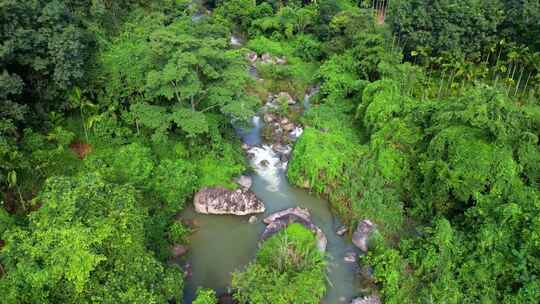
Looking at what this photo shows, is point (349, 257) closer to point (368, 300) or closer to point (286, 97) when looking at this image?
point (368, 300)

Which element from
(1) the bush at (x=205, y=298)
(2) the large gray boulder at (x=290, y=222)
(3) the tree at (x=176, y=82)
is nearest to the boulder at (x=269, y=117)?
(3) the tree at (x=176, y=82)

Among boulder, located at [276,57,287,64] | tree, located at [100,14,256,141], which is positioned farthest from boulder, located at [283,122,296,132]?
boulder, located at [276,57,287,64]

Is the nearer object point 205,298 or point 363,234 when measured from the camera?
point 205,298

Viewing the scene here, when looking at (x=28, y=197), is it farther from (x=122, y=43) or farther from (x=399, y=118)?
(x=399, y=118)

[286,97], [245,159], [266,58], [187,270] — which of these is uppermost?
[266,58]

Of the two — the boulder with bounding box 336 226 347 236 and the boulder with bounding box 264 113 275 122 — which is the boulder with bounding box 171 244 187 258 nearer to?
the boulder with bounding box 336 226 347 236

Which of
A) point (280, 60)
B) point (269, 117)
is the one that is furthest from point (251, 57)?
point (269, 117)

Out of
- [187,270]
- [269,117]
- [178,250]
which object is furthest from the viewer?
[269,117]
